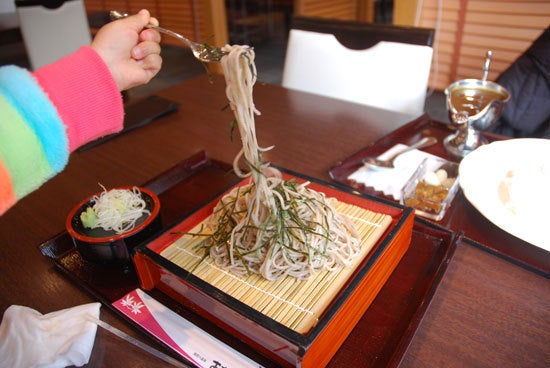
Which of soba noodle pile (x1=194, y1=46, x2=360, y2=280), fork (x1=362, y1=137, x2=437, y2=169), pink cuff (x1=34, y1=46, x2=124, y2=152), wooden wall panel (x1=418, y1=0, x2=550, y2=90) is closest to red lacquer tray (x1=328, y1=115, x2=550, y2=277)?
fork (x1=362, y1=137, x2=437, y2=169)

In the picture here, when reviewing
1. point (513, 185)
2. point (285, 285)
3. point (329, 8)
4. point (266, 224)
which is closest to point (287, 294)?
point (285, 285)

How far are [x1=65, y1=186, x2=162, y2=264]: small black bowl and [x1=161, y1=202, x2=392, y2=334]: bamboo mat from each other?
7 centimetres

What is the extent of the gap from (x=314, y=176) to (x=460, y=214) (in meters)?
0.41

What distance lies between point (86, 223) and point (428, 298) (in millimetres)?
736

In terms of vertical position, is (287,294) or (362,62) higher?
(362,62)

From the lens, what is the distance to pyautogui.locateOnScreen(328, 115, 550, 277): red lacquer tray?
880mm

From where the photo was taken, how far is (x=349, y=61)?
1.92 metres

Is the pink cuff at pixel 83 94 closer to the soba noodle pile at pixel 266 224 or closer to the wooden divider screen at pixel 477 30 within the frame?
the soba noodle pile at pixel 266 224

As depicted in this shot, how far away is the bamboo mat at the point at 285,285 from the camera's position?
2.40ft

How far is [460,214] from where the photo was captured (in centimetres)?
103

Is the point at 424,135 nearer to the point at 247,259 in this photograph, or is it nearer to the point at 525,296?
the point at 525,296

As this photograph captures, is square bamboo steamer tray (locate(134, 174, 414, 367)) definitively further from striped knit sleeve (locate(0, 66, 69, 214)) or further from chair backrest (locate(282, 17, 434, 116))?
chair backrest (locate(282, 17, 434, 116))

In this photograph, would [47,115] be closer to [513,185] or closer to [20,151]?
[20,151]

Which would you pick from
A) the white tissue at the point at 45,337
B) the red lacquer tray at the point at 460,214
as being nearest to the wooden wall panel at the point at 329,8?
the red lacquer tray at the point at 460,214
